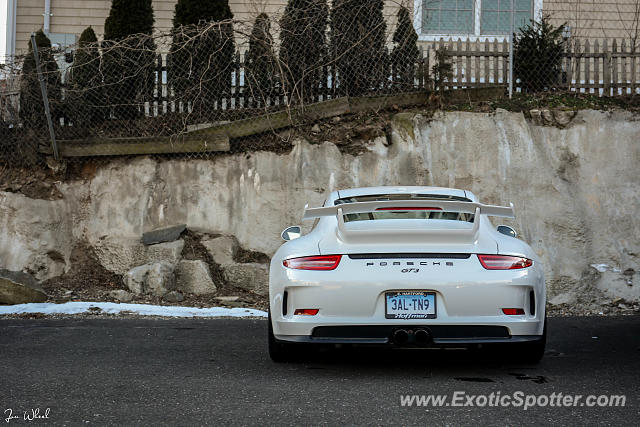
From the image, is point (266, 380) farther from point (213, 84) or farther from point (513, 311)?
point (213, 84)

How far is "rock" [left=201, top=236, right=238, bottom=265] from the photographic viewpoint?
12688mm

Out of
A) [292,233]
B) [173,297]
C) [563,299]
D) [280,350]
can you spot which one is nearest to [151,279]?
[173,297]

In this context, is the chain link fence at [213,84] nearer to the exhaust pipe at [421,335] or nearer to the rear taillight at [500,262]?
the rear taillight at [500,262]

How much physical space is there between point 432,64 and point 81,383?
9.52m

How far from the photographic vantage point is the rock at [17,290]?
36.5 ft

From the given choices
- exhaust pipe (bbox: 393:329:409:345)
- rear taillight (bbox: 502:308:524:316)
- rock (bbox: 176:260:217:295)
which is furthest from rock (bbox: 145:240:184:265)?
rear taillight (bbox: 502:308:524:316)

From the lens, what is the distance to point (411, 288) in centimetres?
576

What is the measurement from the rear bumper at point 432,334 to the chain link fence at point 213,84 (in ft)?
25.0

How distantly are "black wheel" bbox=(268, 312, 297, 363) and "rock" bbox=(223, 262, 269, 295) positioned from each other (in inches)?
227

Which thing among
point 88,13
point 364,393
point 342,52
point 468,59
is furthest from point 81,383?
point 88,13

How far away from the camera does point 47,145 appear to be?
13398 mm

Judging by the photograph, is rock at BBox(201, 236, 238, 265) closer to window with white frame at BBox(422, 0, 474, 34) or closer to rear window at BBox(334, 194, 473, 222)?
rear window at BBox(334, 194, 473, 222)

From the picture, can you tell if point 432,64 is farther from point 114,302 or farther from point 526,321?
point 526,321

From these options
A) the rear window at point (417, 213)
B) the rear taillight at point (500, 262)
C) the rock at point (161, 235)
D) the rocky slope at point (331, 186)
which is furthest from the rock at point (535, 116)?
the rear taillight at point (500, 262)
